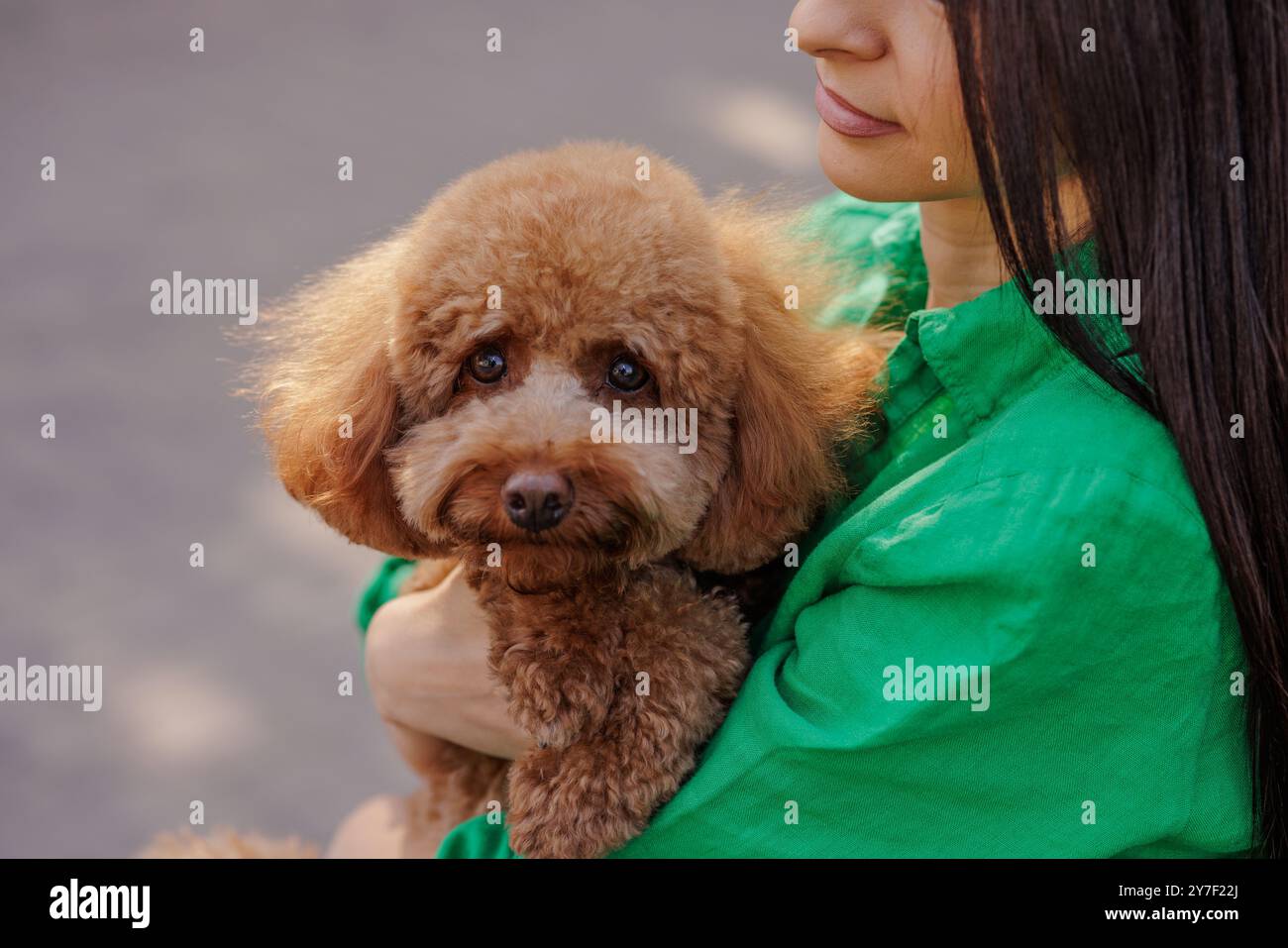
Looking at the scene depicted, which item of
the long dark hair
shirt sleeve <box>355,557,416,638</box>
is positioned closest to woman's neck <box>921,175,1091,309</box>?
the long dark hair

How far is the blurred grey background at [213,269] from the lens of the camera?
9.15 feet

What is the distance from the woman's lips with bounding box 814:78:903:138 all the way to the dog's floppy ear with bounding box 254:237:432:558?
0.49 metres

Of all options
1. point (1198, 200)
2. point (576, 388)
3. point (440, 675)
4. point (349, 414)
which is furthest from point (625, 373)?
point (1198, 200)

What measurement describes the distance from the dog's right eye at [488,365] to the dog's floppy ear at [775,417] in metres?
0.25

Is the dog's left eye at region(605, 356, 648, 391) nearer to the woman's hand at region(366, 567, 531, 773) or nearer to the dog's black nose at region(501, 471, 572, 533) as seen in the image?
the dog's black nose at region(501, 471, 572, 533)

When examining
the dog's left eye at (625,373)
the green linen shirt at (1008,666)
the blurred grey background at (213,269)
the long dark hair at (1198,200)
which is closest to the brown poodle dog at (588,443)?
the dog's left eye at (625,373)

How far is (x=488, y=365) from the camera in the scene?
1.36 metres

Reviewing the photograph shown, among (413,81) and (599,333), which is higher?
(413,81)

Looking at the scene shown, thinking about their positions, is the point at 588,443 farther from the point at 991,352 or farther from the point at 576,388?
the point at 991,352

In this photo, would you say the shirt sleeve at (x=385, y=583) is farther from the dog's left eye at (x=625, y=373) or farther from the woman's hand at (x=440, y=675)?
the dog's left eye at (x=625, y=373)
